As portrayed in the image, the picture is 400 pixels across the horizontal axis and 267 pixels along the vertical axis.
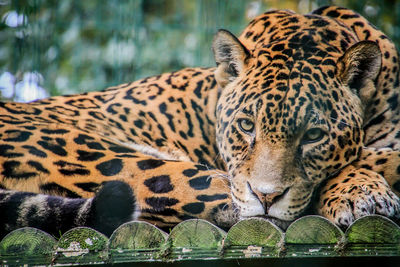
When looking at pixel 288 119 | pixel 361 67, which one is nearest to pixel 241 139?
pixel 288 119

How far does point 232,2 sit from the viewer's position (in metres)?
5.50

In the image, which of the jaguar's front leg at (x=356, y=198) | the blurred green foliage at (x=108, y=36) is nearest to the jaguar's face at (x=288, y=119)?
the jaguar's front leg at (x=356, y=198)

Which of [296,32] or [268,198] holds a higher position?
[296,32]

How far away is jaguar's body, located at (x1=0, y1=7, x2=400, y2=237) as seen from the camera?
297 cm

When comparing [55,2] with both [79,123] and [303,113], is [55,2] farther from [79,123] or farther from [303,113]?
[303,113]

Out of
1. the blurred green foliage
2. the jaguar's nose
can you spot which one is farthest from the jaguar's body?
the blurred green foliage

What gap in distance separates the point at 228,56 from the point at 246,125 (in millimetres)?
644

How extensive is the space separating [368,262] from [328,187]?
0.71m

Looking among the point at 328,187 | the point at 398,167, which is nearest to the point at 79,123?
the point at 328,187

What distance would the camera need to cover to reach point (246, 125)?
3520 mm

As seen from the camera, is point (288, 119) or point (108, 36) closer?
point (288, 119)

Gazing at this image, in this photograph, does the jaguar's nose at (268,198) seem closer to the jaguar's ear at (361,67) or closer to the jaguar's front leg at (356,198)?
the jaguar's front leg at (356,198)

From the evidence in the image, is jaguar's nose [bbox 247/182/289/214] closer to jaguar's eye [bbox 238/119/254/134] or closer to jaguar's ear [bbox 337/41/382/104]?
jaguar's eye [bbox 238/119/254/134]

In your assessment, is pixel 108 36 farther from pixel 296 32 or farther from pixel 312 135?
pixel 312 135
